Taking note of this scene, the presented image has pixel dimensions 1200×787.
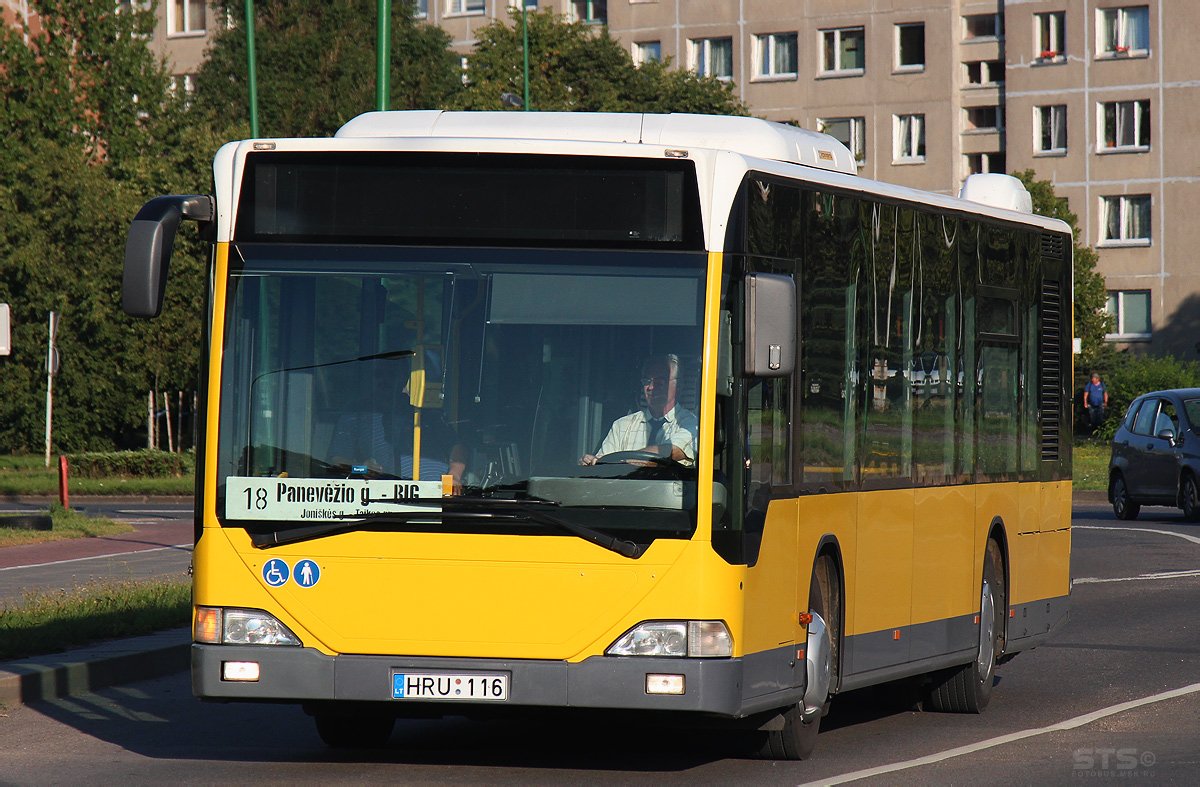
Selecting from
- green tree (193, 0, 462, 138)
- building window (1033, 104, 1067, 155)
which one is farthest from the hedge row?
building window (1033, 104, 1067, 155)

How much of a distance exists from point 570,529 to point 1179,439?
70.7 ft

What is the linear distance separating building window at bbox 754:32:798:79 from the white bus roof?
68.0 meters

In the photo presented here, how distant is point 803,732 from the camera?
8.54 meters

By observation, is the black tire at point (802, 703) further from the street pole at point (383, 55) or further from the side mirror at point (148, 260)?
the street pole at point (383, 55)

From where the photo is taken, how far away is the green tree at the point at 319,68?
63094mm

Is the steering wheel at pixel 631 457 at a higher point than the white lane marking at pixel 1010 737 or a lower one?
higher

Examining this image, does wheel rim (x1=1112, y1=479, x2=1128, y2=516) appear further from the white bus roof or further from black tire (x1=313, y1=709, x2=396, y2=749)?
black tire (x1=313, y1=709, x2=396, y2=749)

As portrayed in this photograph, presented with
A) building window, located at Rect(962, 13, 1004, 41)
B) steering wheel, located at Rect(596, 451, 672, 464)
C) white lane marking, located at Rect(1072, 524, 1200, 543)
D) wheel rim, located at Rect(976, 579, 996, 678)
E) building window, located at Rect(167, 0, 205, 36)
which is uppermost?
building window, located at Rect(167, 0, 205, 36)

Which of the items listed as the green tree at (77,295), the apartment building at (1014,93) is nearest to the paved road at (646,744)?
the green tree at (77,295)

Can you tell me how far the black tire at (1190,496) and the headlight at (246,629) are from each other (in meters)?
21.8

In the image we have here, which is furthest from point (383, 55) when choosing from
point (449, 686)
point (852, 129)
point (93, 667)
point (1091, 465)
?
point (852, 129)

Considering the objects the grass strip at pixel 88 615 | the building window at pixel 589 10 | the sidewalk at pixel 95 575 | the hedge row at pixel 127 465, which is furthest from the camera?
the building window at pixel 589 10

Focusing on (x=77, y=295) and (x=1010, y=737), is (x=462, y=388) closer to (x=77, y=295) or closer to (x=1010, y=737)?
(x=1010, y=737)

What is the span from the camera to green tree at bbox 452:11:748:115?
5847 centimetres
